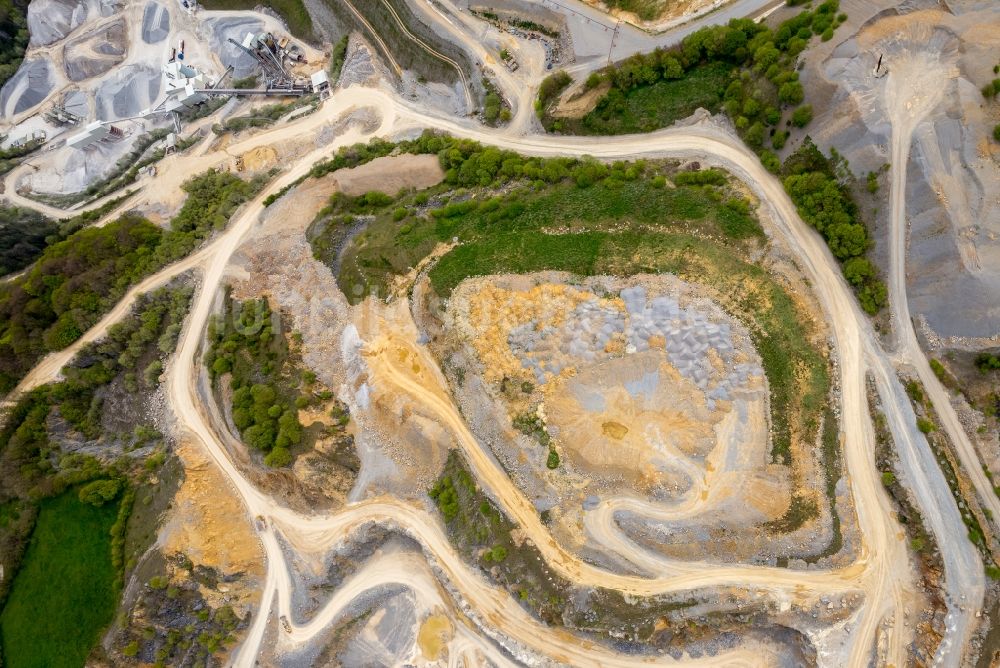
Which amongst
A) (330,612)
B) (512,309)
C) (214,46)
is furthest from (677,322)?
(214,46)

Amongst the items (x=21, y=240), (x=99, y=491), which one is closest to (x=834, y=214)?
(x=99, y=491)

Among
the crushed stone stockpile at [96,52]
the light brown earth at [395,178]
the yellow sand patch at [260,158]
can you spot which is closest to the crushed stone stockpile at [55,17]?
the crushed stone stockpile at [96,52]

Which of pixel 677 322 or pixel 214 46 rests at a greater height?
pixel 214 46

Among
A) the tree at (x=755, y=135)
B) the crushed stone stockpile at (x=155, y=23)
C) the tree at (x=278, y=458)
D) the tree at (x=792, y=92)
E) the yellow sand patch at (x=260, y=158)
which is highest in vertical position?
the crushed stone stockpile at (x=155, y=23)

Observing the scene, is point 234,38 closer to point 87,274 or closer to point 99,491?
point 87,274

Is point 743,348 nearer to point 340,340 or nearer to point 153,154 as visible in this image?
point 340,340

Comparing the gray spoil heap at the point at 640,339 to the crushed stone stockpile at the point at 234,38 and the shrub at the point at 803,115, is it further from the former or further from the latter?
the crushed stone stockpile at the point at 234,38

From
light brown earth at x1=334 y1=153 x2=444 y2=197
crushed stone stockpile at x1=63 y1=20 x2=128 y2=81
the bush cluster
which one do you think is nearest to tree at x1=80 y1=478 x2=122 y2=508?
light brown earth at x1=334 y1=153 x2=444 y2=197
